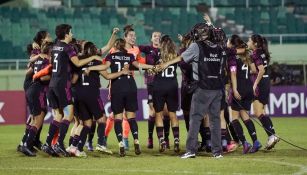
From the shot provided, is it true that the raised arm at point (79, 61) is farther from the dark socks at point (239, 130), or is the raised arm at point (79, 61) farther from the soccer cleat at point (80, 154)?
the dark socks at point (239, 130)

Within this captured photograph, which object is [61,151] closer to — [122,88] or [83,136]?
[83,136]

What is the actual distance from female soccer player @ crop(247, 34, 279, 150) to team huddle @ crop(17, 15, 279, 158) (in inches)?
0.8

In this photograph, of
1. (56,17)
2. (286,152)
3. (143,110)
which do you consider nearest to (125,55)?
(286,152)

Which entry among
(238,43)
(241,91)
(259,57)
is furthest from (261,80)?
(238,43)

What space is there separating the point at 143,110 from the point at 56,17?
7892mm

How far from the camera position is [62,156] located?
13578mm

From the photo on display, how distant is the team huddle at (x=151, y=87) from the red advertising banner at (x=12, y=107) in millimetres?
8966

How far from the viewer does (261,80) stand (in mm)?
15359

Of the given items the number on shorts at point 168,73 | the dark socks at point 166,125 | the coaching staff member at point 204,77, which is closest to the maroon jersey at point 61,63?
the coaching staff member at point 204,77

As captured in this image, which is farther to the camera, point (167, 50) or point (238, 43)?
point (238, 43)

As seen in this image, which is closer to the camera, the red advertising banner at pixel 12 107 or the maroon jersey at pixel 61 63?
the maroon jersey at pixel 61 63

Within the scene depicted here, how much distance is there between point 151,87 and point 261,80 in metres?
2.21

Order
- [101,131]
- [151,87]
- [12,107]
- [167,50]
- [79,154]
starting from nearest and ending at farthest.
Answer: [79,154] < [167,50] < [101,131] < [151,87] < [12,107]

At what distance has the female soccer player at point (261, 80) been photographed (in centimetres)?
1493
